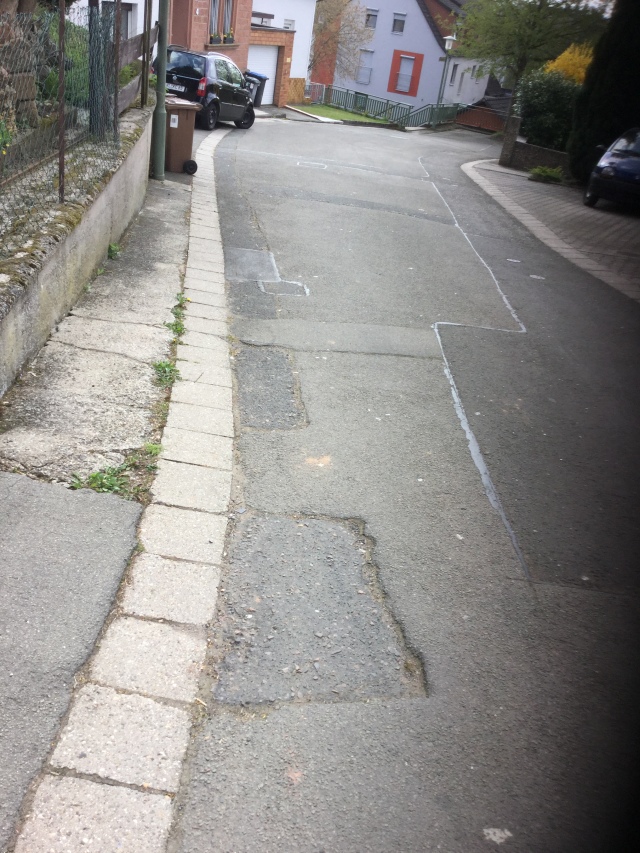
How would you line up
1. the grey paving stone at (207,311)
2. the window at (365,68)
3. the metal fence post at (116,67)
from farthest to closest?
the window at (365,68) < the metal fence post at (116,67) < the grey paving stone at (207,311)

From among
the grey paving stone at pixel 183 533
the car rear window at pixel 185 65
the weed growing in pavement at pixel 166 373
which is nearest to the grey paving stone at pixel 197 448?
the grey paving stone at pixel 183 533

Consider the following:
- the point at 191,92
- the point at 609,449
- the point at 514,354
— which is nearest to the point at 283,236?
the point at 514,354

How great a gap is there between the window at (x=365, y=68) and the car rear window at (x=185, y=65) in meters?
36.9

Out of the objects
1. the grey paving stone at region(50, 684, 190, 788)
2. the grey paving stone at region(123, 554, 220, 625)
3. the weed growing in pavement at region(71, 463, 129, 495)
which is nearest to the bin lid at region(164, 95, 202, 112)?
the weed growing in pavement at region(71, 463, 129, 495)

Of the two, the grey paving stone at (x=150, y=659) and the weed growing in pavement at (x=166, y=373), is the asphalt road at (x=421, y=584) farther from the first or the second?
the weed growing in pavement at (x=166, y=373)

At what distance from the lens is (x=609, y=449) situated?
562 cm

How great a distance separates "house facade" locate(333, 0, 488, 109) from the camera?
162ft

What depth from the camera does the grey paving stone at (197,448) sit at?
4477mm

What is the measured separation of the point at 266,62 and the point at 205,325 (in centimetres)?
3494

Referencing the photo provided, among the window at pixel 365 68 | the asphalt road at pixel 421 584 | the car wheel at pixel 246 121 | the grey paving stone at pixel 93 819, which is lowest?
the asphalt road at pixel 421 584

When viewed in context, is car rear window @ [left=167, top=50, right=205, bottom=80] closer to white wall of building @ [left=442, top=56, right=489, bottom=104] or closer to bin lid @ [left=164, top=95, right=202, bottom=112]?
bin lid @ [left=164, top=95, right=202, bottom=112]

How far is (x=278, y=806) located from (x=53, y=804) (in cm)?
74

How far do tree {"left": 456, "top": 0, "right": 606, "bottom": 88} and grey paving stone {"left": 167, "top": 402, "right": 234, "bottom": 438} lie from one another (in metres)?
31.8

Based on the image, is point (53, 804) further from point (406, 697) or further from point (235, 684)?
point (406, 697)
